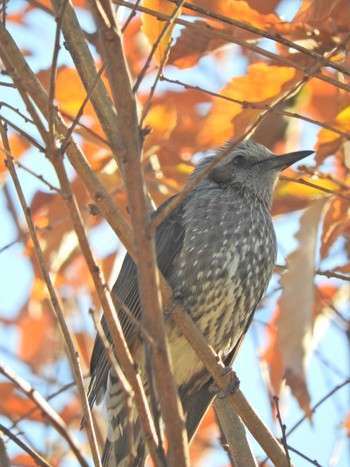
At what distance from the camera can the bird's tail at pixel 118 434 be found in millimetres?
4395

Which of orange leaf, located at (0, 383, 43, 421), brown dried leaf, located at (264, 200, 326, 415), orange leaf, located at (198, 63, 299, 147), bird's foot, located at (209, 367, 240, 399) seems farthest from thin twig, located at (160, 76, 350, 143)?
orange leaf, located at (0, 383, 43, 421)

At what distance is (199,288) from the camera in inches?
175

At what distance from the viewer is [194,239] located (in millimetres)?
4578

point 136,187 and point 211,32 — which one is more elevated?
point 211,32

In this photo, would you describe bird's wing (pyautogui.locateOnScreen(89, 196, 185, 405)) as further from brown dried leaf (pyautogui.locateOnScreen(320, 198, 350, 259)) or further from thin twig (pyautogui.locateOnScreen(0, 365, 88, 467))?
thin twig (pyautogui.locateOnScreen(0, 365, 88, 467))

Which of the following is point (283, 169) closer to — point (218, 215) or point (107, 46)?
point (218, 215)

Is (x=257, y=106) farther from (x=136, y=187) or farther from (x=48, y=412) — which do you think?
(x=48, y=412)

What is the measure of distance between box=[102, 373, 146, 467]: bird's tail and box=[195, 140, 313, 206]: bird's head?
1443mm

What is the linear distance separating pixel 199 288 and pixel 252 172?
1.10 metres

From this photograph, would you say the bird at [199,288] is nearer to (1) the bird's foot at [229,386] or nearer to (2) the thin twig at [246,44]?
(1) the bird's foot at [229,386]

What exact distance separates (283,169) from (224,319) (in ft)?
3.80

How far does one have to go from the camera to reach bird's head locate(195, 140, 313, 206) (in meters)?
5.17

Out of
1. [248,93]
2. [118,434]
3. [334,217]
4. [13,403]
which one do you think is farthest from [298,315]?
[13,403]

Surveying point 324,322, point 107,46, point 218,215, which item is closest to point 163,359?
point 107,46
